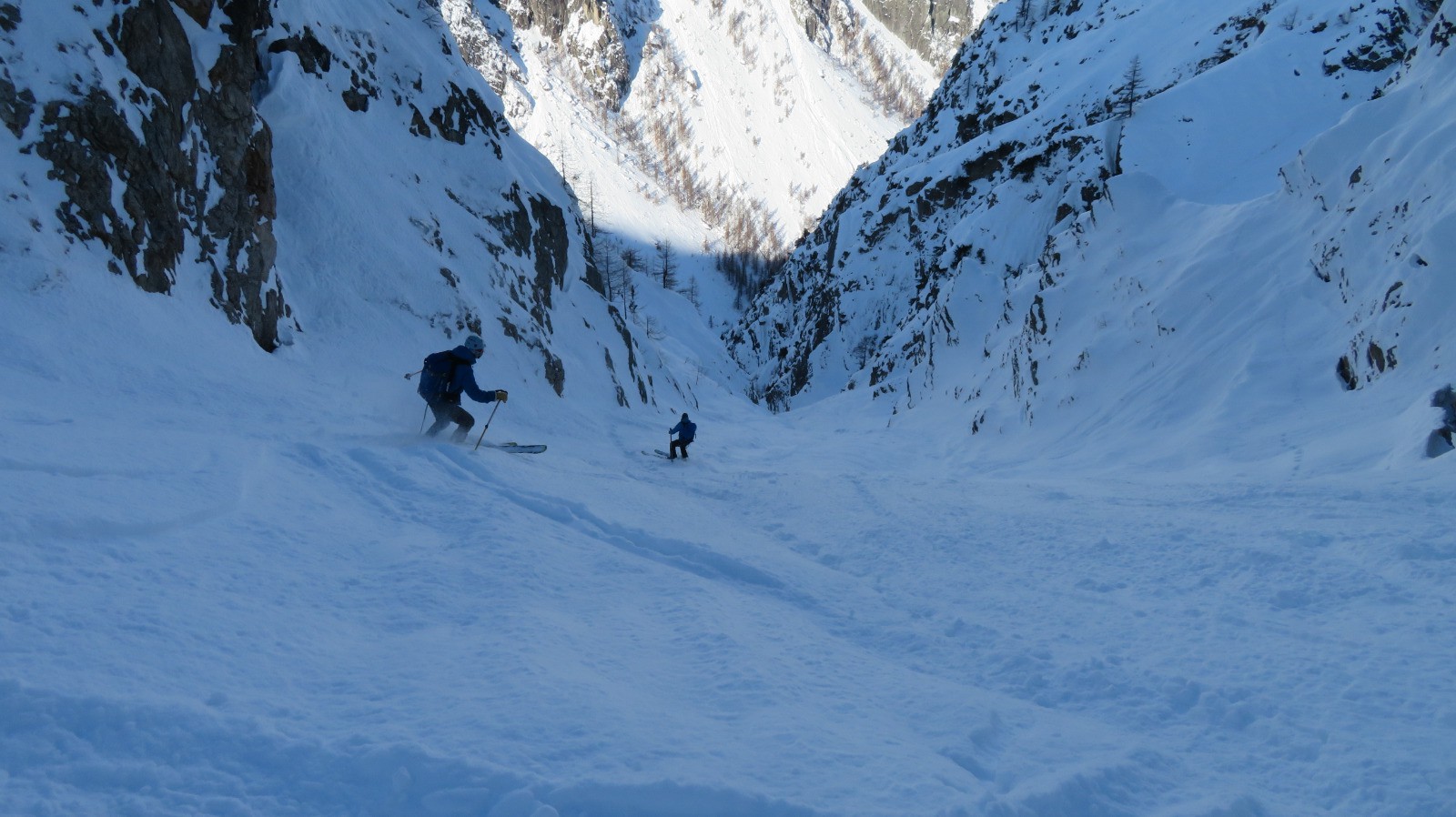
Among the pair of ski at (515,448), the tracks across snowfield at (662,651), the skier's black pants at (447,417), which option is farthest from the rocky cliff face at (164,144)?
the tracks across snowfield at (662,651)

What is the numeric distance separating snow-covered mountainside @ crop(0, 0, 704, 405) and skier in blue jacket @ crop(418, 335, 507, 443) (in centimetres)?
342

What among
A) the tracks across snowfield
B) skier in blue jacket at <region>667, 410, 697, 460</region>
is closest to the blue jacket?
the tracks across snowfield

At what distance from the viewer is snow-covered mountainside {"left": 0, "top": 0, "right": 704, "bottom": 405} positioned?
9.13 meters

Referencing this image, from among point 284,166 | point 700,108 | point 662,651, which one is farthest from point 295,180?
point 700,108

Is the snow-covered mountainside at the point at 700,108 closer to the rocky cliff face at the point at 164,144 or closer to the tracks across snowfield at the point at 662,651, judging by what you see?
the rocky cliff face at the point at 164,144

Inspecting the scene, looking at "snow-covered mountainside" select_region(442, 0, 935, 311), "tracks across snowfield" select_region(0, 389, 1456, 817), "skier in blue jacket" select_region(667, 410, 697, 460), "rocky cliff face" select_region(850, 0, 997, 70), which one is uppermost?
"rocky cliff face" select_region(850, 0, 997, 70)

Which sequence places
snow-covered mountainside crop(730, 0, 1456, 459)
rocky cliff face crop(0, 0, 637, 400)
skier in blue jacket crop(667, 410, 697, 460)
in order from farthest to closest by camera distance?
skier in blue jacket crop(667, 410, 697, 460) < snow-covered mountainside crop(730, 0, 1456, 459) < rocky cliff face crop(0, 0, 637, 400)

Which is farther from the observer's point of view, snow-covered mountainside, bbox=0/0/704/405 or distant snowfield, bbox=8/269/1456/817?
snow-covered mountainside, bbox=0/0/704/405

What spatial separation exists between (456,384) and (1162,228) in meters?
18.4

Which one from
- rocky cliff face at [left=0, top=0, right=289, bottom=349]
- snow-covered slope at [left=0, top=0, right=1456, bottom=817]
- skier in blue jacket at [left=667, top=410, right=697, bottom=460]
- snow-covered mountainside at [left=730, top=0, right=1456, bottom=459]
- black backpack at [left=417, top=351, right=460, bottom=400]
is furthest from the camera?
skier in blue jacket at [left=667, top=410, right=697, bottom=460]

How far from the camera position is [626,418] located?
19.7 m

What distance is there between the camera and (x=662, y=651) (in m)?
4.16

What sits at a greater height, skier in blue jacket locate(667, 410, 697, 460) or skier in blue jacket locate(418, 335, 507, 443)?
skier in blue jacket locate(667, 410, 697, 460)

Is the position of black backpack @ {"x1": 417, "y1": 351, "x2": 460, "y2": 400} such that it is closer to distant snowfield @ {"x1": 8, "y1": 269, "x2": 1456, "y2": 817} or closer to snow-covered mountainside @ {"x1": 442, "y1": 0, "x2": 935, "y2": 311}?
distant snowfield @ {"x1": 8, "y1": 269, "x2": 1456, "y2": 817}
